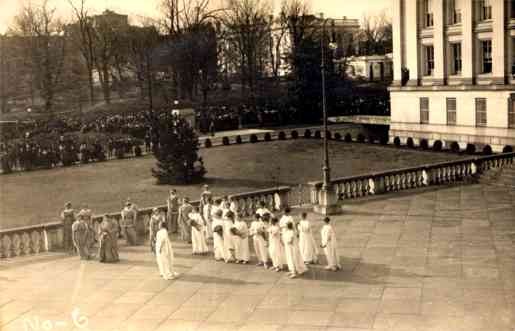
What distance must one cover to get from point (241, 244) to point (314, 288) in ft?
10.3

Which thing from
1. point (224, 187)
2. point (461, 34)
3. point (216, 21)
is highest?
point (216, 21)

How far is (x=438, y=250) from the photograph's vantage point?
17.6 metres

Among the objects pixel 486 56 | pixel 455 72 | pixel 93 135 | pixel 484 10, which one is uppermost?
pixel 484 10

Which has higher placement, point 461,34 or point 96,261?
point 461,34

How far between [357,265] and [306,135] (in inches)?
1395

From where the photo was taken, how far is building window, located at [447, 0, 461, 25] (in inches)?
1742

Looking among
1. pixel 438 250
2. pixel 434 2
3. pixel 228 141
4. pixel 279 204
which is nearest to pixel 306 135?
pixel 228 141

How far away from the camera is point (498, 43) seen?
4094 cm

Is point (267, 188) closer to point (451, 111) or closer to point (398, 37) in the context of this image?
point (451, 111)

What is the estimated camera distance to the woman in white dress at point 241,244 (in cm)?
1742

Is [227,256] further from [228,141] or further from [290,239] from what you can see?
[228,141]

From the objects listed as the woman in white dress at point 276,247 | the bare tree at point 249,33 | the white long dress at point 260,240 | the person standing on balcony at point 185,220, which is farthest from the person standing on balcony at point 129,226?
the bare tree at point 249,33

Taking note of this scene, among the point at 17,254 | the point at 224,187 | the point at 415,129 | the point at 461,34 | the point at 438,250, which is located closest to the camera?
the point at 438,250

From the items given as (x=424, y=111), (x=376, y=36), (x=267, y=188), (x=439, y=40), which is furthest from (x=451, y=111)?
(x=376, y=36)
